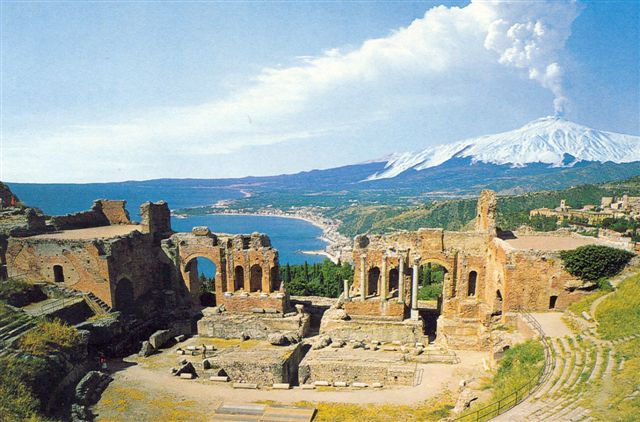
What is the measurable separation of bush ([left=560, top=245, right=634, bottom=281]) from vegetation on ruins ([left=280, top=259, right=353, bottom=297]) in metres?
26.0

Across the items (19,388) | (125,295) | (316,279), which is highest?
(125,295)

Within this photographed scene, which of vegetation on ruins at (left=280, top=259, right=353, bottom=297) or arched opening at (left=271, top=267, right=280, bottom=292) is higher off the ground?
arched opening at (left=271, top=267, right=280, bottom=292)

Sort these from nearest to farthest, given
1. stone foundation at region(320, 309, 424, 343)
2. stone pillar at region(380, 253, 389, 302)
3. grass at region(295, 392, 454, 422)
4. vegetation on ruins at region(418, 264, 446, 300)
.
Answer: grass at region(295, 392, 454, 422) → stone foundation at region(320, 309, 424, 343) → stone pillar at region(380, 253, 389, 302) → vegetation on ruins at region(418, 264, 446, 300)

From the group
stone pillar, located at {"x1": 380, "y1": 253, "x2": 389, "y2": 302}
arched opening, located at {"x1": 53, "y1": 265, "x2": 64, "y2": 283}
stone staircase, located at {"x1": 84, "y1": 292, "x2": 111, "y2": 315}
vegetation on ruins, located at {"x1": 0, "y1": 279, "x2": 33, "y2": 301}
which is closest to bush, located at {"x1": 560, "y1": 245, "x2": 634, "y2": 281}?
stone pillar, located at {"x1": 380, "y1": 253, "x2": 389, "y2": 302}

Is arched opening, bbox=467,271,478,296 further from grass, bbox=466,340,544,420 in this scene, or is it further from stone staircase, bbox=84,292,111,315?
stone staircase, bbox=84,292,111,315

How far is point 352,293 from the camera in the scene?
95.0 feet

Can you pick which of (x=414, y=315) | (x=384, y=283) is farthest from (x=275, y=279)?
(x=414, y=315)

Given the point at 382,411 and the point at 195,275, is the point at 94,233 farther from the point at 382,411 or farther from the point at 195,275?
the point at 382,411

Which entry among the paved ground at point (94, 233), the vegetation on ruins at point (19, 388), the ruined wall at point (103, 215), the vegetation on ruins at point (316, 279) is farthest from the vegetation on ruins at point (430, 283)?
the vegetation on ruins at point (19, 388)

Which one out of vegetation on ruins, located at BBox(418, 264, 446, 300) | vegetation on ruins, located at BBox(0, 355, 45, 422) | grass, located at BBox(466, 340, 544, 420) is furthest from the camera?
vegetation on ruins, located at BBox(418, 264, 446, 300)

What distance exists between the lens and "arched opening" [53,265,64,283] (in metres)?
27.1

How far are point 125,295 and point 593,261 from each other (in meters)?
29.8

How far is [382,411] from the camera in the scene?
61.2 feet

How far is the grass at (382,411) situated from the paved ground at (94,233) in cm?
1933
